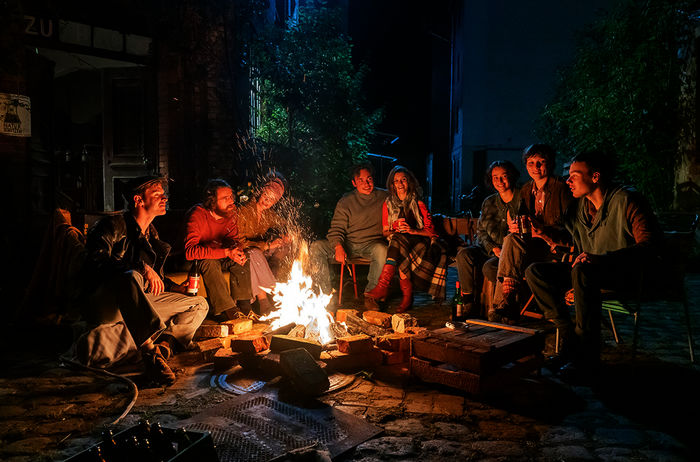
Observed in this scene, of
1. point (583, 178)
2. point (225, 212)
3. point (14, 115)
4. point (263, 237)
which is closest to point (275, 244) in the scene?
point (263, 237)

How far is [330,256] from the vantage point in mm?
6918

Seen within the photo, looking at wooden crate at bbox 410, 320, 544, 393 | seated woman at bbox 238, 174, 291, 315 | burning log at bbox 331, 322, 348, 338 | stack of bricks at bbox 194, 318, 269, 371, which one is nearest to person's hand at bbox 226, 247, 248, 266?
seated woman at bbox 238, 174, 291, 315

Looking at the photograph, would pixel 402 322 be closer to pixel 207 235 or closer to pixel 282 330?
pixel 282 330

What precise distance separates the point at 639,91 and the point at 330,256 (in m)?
8.77

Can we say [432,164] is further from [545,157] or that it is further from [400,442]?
[400,442]

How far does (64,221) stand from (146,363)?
5.78 feet

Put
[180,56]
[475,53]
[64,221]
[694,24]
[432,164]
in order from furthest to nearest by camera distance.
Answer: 1. [432,164]
2. [475,53]
3. [694,24]
4. [180,56]
5. [64,221]

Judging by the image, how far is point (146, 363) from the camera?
3.97 m

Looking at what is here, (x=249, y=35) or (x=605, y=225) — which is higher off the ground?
(x=249, y=35)

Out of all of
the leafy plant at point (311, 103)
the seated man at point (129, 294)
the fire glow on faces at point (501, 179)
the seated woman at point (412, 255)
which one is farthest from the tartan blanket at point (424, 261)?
the leafy plant at point (311, 103)

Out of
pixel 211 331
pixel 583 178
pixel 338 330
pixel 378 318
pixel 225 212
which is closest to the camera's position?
pixel 583 178

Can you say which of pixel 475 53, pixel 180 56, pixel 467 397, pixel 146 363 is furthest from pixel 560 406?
pixel 475 53

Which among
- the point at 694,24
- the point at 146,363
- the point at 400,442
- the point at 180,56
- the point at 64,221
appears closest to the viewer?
the point at 400,442

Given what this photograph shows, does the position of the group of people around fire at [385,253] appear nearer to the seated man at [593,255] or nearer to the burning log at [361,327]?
the seated man at [593,255]
